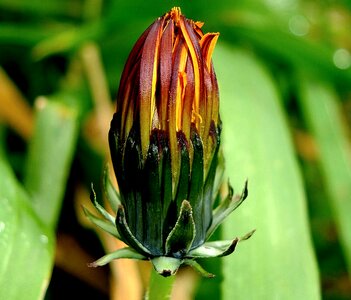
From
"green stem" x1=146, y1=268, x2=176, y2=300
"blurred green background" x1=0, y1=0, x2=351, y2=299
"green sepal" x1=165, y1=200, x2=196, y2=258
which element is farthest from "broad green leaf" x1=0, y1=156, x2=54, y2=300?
"green sepal" x1=165, y1=200, x2=196, y2=258

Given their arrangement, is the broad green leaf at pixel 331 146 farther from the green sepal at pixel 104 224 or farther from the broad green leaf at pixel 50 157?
the green sepal at pixel 104 224

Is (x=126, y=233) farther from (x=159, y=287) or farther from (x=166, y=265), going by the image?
(x=159, y=287)

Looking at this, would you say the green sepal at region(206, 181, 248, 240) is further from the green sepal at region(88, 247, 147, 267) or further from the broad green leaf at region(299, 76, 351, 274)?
the broad green leaf at region(299, 76, 351, 274)

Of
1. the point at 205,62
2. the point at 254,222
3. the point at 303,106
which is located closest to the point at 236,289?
the point at 254,222

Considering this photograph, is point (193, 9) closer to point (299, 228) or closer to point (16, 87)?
point (16, 87)

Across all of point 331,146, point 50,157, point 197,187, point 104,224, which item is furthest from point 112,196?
point 331,146

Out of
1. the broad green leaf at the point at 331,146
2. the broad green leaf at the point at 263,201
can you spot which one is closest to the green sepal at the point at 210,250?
the broad green leaf at the point at 263,201
